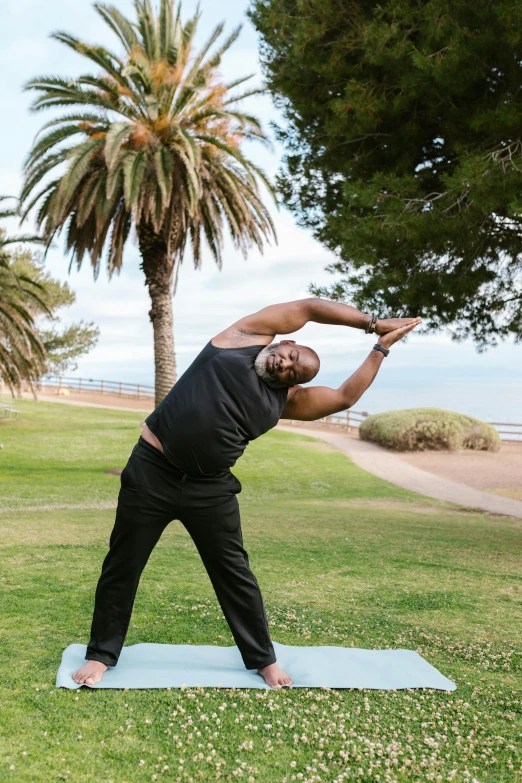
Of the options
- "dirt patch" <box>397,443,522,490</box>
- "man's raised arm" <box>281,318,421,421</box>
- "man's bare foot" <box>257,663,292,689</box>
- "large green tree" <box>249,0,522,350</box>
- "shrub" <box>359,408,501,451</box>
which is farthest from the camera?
"shrub" <box>359,408,501,451</box>

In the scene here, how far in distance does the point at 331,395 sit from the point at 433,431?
24.0m

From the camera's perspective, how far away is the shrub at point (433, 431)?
2709cm

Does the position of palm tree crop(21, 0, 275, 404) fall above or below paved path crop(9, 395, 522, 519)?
above

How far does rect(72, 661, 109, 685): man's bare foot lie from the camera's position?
361 cm

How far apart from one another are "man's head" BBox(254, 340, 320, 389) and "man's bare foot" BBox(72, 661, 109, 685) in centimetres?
176

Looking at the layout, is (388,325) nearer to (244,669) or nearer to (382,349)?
(382,349)

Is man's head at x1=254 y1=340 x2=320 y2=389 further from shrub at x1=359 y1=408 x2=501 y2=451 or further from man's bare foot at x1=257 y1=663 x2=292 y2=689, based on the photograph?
shrub at x1=359 y1=408 x2=501 y2=451

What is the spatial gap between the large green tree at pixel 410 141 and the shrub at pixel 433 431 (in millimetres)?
16339

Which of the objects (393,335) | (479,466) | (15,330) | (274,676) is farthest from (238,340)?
(479,466)

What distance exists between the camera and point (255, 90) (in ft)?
58.0

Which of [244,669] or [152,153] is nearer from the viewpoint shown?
[244,669]

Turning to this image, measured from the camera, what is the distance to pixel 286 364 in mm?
3520

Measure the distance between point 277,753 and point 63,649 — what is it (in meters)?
1.69

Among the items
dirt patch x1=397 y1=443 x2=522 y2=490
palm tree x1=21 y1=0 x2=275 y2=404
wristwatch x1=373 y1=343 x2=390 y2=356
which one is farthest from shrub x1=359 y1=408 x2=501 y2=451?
wristwatch x1=373 y1=343 x2=390 y2=356
